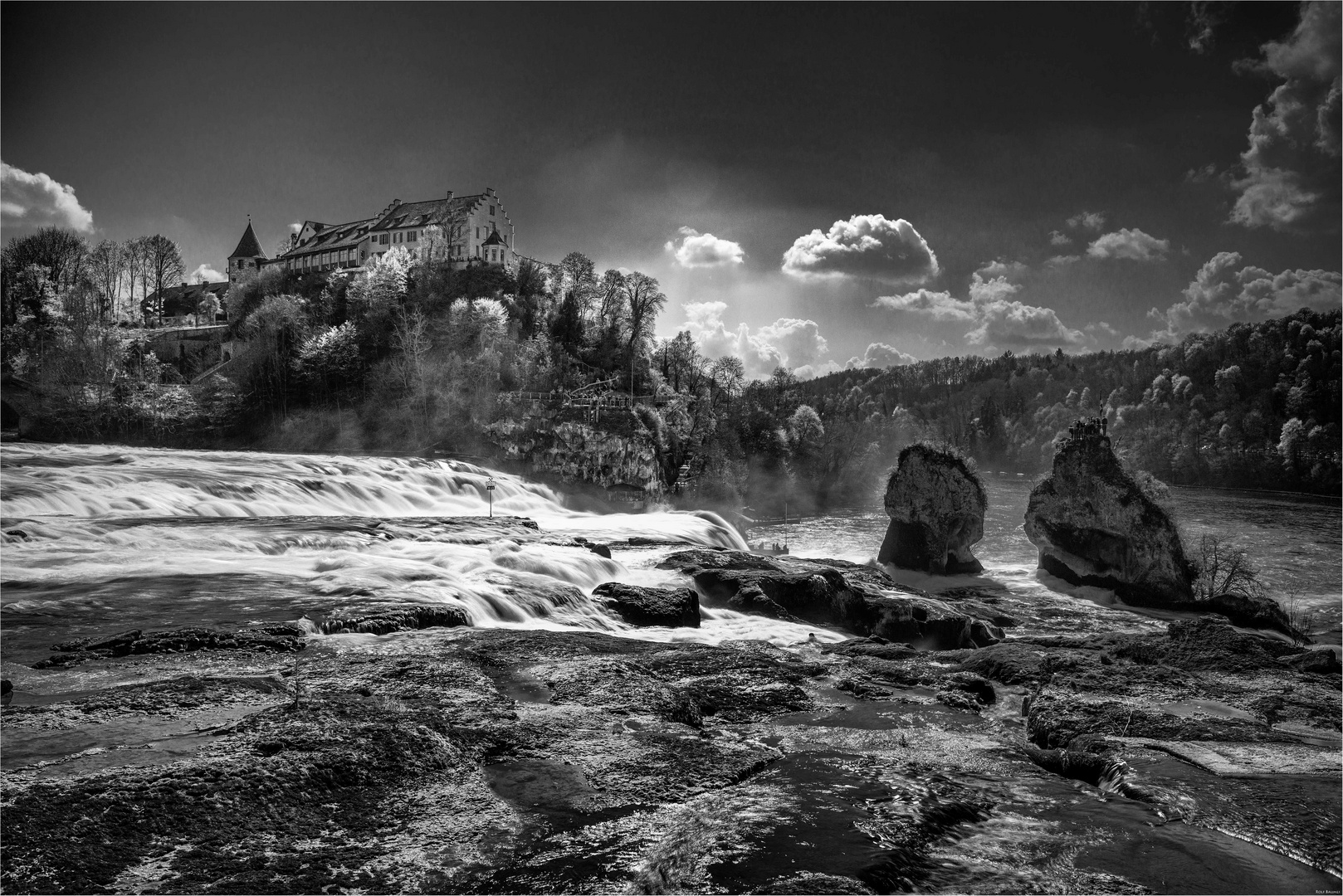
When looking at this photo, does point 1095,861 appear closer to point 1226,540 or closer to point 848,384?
point 1226,540

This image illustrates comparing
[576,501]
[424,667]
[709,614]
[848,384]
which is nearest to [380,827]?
[424,667]

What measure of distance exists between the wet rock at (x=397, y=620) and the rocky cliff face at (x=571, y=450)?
44.8 m

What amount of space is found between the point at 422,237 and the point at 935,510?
245ft

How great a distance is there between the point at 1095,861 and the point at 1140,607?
3045 centimetres

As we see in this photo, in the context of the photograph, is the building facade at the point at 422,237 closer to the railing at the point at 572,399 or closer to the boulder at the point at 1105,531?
the railing at the point at 572,399

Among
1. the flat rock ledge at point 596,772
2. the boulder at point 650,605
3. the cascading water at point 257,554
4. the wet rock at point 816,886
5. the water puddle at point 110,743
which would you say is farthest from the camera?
the boulder at point 650,605

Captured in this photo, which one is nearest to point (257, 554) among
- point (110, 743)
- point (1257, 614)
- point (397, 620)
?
point (397, 620)

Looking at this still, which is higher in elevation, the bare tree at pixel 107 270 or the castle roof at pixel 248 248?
the castle roof at pixel 248 248

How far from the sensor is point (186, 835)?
5.23m

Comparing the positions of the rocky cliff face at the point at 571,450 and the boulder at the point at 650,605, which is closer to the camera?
the boulder at the point at 650,605

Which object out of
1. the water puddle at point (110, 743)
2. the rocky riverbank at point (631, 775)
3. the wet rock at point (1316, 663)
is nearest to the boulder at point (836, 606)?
the wet rock at point (1316, 663)

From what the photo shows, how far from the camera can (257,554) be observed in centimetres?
1981

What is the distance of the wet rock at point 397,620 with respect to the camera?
12.6 metres

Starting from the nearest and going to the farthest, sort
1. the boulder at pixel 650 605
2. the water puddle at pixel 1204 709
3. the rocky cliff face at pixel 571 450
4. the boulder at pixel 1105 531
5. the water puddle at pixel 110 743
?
the water puddle at pixel 110 743 → the water puddle at pixel 1204 709 → the boulder at pixel 650 605 → the boulder at pixel 1105 531 → the rocky cliff face at pixel 571 450
